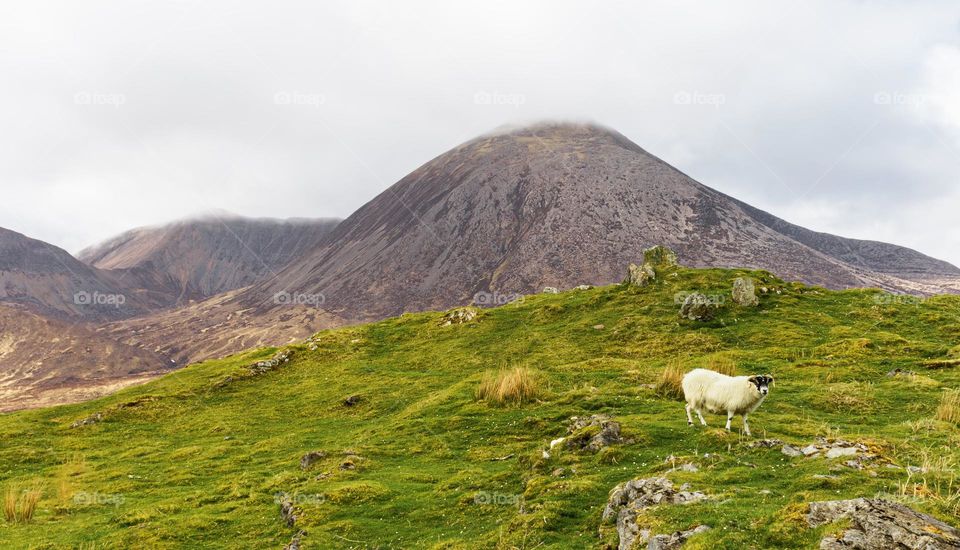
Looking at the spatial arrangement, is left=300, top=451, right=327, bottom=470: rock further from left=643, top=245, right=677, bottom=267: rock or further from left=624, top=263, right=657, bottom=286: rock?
left=643, top=245, right=677, bottom=267: rock

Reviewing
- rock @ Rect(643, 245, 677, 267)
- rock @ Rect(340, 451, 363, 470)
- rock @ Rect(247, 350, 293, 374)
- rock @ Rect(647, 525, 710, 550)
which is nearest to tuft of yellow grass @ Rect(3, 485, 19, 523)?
rock @ Rect(340, 451, 363, 470)

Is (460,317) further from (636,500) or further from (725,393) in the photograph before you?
(636,500)

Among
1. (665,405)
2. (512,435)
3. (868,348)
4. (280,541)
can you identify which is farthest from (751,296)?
(280,541)

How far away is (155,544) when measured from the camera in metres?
20.2

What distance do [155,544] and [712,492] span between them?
61.8 feet

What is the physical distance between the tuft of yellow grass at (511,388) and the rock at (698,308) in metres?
20.8

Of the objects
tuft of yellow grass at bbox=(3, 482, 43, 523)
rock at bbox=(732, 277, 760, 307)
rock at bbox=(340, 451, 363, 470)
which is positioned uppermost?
rock at bbox=(732, 277, 760, 307)

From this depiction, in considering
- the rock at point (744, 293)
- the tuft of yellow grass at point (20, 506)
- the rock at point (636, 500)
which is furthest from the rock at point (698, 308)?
the tuft of yellow grass at point (20, 506)

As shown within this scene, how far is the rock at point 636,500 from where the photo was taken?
45.4 ft

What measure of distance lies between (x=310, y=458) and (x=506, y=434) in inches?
390

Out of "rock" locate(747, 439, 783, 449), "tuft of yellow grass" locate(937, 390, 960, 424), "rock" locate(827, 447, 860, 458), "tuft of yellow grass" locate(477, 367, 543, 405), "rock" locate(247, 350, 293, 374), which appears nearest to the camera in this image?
"rock" locate(827, 447, 860, 458)

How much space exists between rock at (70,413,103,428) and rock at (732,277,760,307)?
5563cm

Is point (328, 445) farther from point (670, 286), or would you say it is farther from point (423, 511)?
point (670, 286)

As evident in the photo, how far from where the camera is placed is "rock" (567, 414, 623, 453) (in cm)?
2277
